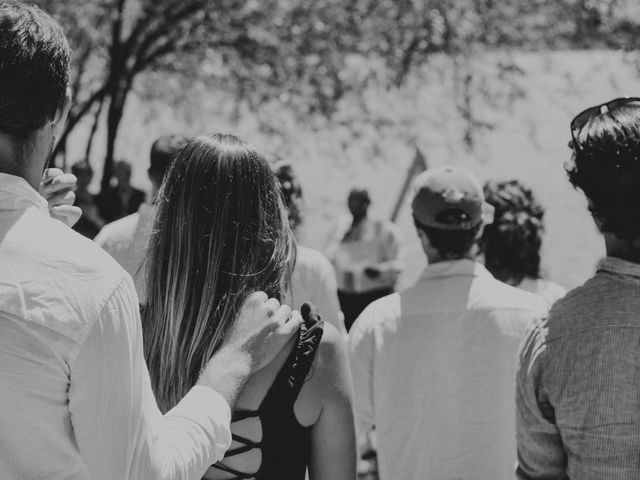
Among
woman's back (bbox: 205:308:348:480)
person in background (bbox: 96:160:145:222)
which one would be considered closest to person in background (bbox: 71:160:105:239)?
person in background (bbox: 96:160:145:222)

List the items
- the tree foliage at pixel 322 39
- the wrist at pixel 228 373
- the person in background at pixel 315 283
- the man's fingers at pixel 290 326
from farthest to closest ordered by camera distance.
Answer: the tree foliage at pixel 322 39
the person in background at pixel 315 283
the man's fingers at pixel 290 326
the wrist at pixel 228 373

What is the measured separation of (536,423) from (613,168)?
601 millimetres

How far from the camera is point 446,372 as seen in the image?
298cm

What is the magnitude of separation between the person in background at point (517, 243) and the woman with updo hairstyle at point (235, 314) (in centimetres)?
196

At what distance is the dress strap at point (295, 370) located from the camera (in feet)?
6.03

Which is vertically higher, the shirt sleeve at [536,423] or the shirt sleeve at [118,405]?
the shirt sleeve at [118,405]

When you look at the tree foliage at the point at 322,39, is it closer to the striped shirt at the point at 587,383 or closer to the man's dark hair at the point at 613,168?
the man's dark hair at the point at 613,168

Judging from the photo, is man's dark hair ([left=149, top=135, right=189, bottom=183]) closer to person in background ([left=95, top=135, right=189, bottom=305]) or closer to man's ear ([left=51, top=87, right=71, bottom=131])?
person in background ([left=95, top=135, right=189, bottom=305])

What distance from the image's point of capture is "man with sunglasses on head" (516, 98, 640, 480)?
182 centimetres

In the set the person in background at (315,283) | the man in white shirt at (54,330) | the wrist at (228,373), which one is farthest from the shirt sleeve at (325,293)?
the man in white shirt at (54,330)

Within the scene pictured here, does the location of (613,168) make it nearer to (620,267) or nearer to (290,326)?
(620,267)

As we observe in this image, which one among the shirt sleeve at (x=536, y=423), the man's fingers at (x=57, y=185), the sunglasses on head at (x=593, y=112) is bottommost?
the shirt sleeve at (x=536, y=423)

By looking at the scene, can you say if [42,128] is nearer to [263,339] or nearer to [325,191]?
[263,339]

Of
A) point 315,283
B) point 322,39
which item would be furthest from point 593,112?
point 322,39
